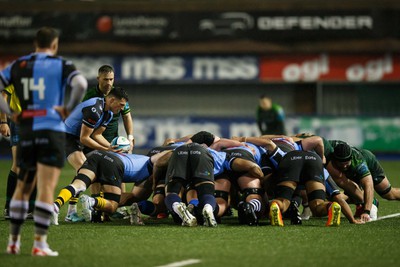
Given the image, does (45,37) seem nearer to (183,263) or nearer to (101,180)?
(183,263)

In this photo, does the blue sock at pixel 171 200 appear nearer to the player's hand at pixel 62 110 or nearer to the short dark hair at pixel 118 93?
the short dark hair at pixel 118 93

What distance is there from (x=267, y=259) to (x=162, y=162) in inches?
144

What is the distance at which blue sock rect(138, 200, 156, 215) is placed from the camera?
1162cm

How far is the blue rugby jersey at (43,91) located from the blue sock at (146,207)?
3.34 meters

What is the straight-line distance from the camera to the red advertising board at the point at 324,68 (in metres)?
28.8

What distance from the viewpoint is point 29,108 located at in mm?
8414

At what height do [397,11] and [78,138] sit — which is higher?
[397,11]

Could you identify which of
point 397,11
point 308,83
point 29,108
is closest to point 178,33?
point 308,83

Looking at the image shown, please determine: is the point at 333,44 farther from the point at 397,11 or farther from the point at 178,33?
the point at 178,33

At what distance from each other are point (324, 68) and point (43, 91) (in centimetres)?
2130

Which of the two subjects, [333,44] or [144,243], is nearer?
[144,243]

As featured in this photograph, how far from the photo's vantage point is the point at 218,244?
30.1 ft

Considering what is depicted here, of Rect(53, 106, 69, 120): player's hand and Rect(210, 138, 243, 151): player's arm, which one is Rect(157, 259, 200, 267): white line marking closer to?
Rect(53, 106, 69, 120): player's hand

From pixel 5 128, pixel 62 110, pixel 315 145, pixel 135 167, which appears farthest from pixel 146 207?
pixel 62 110
